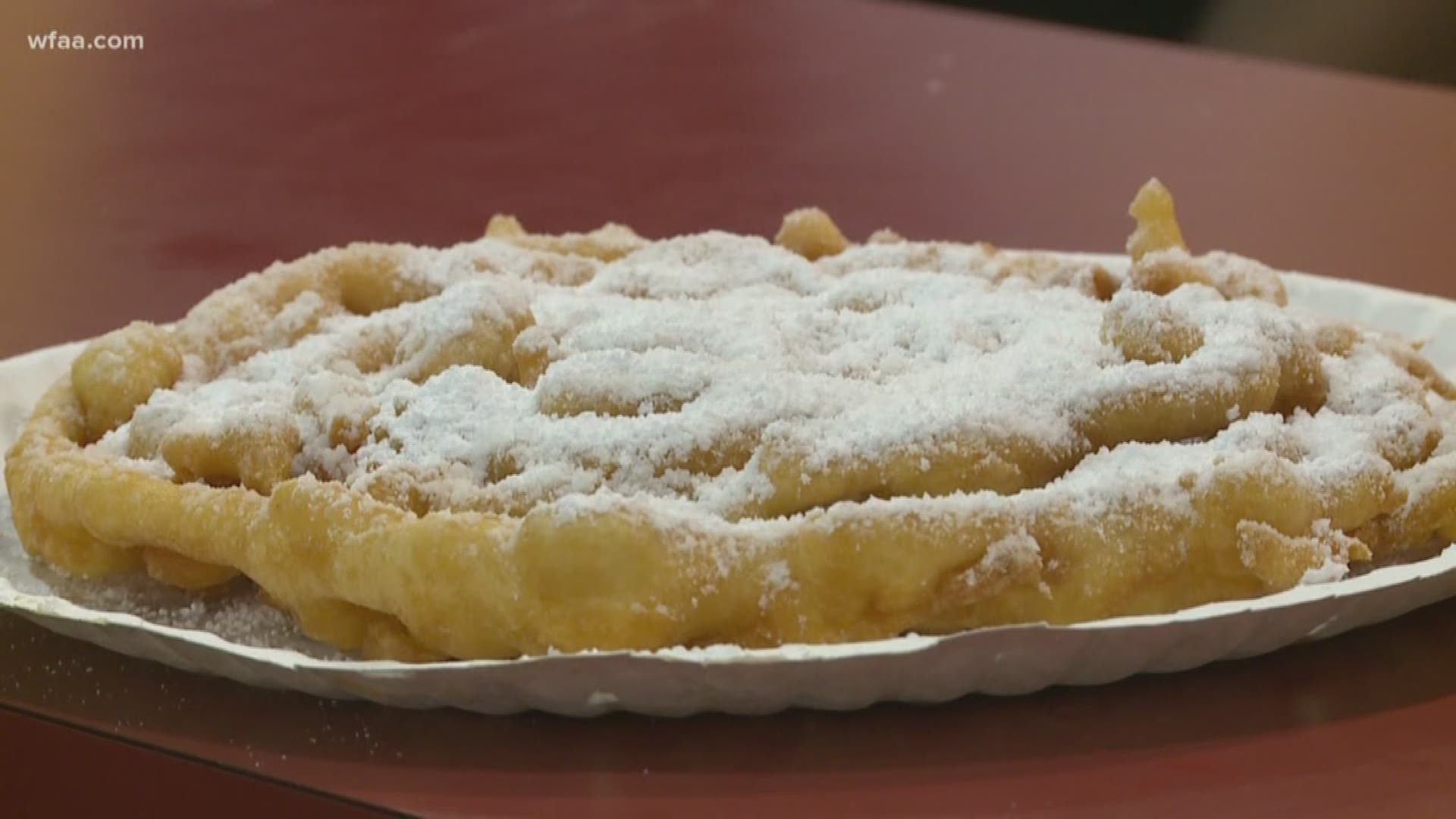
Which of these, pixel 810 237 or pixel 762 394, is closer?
pixel 762 394

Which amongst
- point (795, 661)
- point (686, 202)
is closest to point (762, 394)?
point (795, 661)

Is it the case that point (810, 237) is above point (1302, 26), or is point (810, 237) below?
below

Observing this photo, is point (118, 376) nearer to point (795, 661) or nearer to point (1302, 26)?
point (795, 661)

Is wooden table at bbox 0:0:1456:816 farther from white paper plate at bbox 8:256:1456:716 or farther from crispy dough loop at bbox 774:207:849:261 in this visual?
crispy dough loop at bbox 774:207:849:261

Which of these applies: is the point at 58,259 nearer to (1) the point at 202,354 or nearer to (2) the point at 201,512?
(1) the point at 202,354

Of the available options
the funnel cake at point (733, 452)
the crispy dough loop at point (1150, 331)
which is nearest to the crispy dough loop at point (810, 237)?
the funnel cake at point (733, 452)

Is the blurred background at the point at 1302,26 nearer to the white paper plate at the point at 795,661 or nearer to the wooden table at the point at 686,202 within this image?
the wooden table at the point at 686,202

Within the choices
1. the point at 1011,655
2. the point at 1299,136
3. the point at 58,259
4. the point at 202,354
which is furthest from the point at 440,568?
the point at 1299,136

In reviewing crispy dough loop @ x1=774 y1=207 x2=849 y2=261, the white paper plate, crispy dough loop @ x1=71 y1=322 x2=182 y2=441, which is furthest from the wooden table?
crispy dough loop @ x1=774 y1=207 x2=849 y2=261
